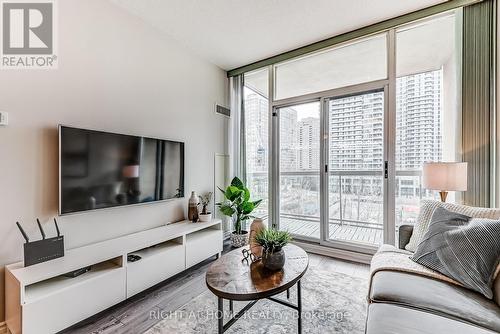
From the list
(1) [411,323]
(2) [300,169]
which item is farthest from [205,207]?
(1) [411,323]

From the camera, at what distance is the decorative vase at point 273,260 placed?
1523 mm

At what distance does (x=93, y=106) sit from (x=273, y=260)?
2127 mm

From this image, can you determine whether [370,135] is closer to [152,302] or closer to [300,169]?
[300,169]

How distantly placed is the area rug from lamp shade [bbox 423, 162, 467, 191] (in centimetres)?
119

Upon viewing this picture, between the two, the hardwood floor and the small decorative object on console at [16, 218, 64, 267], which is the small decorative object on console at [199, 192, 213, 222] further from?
the small decorative object on console at [16, 218, 64, 267]

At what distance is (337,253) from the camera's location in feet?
9.91

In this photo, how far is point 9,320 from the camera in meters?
1.58

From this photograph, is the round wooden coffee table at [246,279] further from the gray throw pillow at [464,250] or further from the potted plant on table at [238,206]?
the potted plant on table at [238,206]

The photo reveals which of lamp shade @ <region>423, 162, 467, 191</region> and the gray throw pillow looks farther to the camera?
lamp shade @ <region>423, 162, 467, 191</region>

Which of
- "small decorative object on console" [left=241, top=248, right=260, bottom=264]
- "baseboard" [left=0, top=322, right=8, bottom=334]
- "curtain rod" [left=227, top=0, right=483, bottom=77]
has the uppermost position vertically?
"curtain rod" [left=227, top=0, right=483, bottom=77]

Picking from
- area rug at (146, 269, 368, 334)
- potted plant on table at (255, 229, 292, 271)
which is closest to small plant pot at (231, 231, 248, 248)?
area rug at (146, 269, 368, 334)

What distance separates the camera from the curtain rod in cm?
237

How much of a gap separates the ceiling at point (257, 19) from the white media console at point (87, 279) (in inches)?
93.6

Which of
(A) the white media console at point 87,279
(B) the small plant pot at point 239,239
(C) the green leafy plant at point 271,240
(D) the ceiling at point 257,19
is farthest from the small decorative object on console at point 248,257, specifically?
(D) the ceiling at point 257,19
